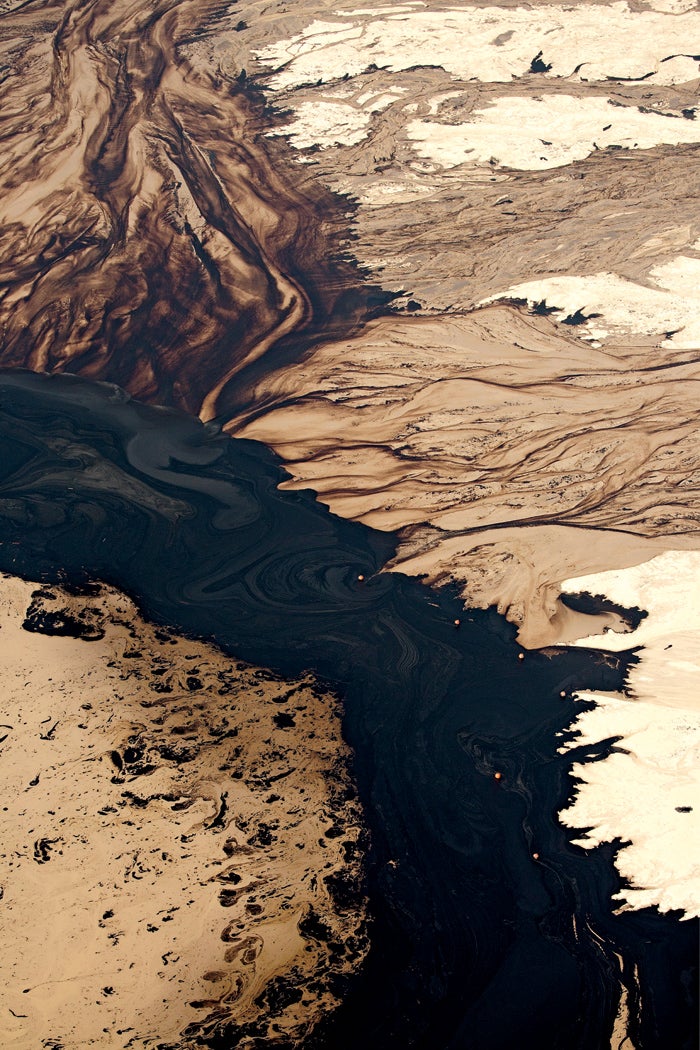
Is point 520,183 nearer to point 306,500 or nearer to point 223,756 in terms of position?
point 306,500

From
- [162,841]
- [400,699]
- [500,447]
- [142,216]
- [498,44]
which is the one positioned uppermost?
[498,44]

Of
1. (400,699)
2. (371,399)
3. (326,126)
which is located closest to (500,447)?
(371,399)

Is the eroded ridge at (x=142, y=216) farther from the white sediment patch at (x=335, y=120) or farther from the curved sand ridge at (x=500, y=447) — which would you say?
the curved sand ridge at (x=500, y=447)

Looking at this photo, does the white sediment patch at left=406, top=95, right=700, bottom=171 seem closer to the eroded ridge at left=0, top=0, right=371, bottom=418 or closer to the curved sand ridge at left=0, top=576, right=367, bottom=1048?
the eroded ridge at left=0, top=0, right=371, bottom=418

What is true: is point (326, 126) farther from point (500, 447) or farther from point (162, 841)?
point (162, 841)

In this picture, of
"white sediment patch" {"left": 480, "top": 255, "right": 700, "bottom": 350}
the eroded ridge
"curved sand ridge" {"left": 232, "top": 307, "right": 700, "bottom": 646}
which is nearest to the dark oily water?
"curved sand ridge" {"left": 232, "top": 307, "right": 700, "bottom": 646}

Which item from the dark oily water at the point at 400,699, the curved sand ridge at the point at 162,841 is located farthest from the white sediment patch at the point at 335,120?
the curved sand ridge at the point at 162,841
